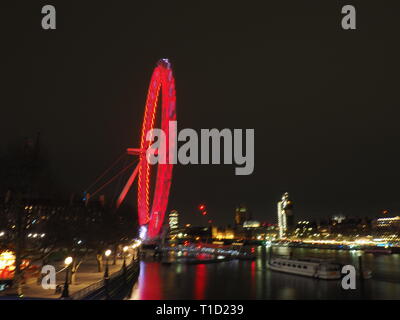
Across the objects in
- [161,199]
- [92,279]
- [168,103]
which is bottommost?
[92,279]

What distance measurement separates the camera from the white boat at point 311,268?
42.0 meters

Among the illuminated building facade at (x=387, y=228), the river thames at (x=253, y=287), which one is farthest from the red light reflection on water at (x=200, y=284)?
the illuminated building facade at (x=387, y=228)

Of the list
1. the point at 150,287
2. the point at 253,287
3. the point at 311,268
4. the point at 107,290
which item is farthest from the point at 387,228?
the point at 107,290

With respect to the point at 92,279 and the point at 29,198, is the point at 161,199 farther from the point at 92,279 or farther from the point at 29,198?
the point at 29,198

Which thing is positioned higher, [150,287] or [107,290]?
[107,290]

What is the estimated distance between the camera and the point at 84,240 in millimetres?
34344

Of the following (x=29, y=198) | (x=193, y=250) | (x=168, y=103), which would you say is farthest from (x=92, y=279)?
(x=193, y=250)

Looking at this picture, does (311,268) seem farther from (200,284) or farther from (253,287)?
(200,284)

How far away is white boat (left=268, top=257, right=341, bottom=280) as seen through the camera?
42.0 m

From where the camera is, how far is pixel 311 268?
145ft

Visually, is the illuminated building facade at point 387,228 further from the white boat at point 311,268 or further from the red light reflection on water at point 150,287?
the red light reflection on water at point 150,287

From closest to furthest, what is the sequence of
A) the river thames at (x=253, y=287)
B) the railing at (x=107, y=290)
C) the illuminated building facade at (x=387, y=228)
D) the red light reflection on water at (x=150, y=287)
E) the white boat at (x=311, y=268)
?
the railing at (x=107, y=290)
the red light reflection on water at (x=150, y=287)
the river thames at (x=253, y=287)
the white boat at (x=311, y=268)
the illuminated building facade at (x=387, y=228)
